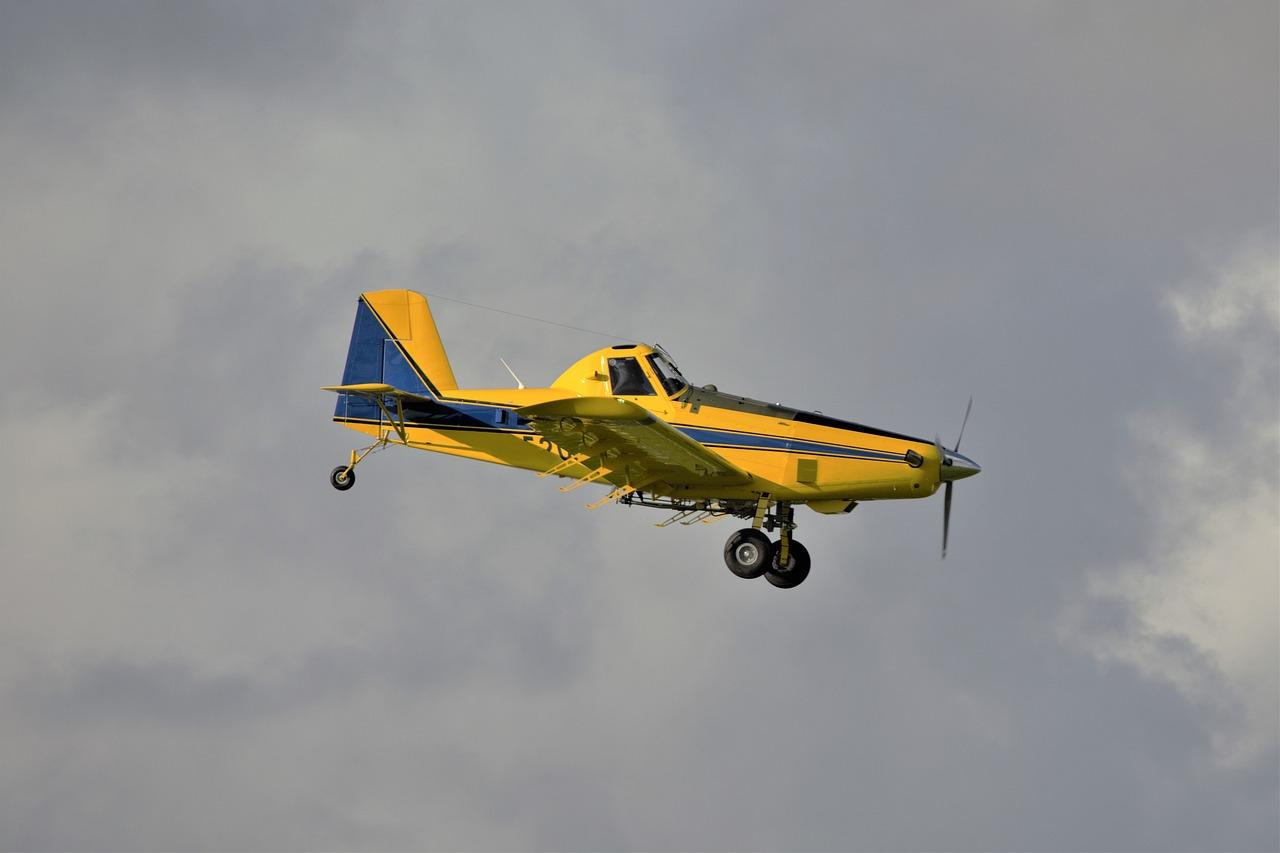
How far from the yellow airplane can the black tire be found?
1553mm

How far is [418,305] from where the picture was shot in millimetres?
39219

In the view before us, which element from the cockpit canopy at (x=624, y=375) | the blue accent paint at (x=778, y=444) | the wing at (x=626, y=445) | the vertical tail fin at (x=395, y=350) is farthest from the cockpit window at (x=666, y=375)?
the vertical tail fin at (x=395, y=350)

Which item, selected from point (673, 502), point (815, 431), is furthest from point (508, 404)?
point (815, 431)

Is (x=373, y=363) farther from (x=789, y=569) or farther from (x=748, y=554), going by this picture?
(x=789, y=569)

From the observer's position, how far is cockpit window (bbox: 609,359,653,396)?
35.4 m

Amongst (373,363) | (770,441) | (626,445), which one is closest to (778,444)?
(770,441)

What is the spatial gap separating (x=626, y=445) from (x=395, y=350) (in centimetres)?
700

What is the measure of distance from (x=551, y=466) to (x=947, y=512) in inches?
295

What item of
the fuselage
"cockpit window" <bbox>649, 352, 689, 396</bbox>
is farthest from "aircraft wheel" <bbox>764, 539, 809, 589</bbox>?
"cockpit window" <bbox>649, 352, 689, 396</bbox>

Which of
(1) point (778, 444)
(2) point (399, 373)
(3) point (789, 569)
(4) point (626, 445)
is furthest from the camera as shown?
(2) point (399, 373)

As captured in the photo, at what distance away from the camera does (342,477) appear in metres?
37.8

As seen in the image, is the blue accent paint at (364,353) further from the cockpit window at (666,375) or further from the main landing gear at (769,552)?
the main landing gear at (769,552)

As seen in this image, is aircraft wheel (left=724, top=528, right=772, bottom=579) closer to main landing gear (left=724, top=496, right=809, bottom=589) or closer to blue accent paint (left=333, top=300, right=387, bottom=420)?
main landing gear (left=724, top=496, right=809, bottom=589)

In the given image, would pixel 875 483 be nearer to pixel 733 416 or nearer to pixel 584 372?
pixel 733 416
